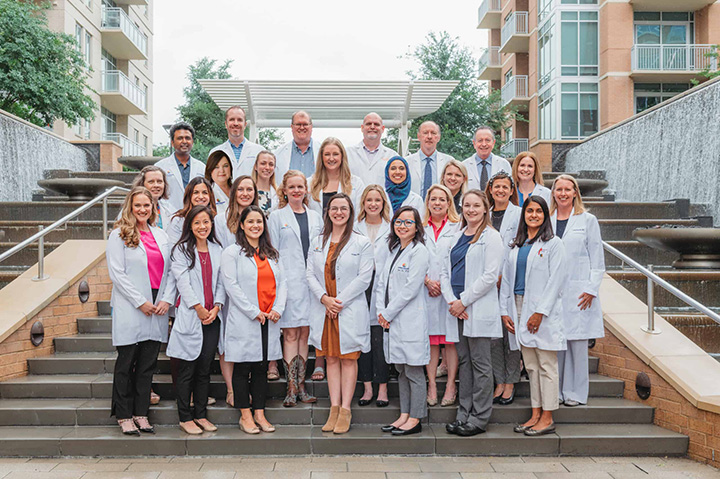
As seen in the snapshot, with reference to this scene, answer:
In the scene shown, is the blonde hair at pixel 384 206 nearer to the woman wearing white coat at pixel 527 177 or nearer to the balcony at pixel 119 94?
the woman wearing white coat at pixel 527 177

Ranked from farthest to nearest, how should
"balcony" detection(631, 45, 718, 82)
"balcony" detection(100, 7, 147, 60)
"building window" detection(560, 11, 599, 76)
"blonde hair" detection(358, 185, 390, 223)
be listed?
"balcony" detection(100, 7, 147, 60) → "building window" detection(560, 11, 599, 76) → "balcony" detection(631, 45, 718, 82) → "blonde hair" detection(358, 185, 390, 223)

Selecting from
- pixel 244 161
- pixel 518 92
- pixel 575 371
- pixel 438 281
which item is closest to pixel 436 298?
pixel 438 281

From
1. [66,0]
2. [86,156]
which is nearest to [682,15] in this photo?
[86,156]

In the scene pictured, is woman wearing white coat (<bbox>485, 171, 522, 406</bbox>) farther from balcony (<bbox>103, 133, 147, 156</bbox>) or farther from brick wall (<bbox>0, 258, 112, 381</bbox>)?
balcony (<bbox>103, 133, 147, 156</bbox>)

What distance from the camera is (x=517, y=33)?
33031 millimetres

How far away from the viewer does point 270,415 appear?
Answer: 17.9 feet

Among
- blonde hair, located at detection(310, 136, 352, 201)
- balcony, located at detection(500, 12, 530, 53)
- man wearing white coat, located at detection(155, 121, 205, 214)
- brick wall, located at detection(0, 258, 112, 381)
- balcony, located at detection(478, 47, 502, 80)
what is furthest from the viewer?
balcony, located at detection(478, 47, 502, 80)

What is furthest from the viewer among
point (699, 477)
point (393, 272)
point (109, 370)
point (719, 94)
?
point (719, 94)

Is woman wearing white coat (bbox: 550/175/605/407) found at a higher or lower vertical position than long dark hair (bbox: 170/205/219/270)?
Result: lower

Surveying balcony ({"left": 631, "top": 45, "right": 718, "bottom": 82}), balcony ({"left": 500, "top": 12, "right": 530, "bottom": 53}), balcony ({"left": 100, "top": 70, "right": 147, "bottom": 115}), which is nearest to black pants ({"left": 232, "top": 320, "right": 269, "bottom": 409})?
balcony ({"left": 631, "top": 45, "right": 718, "bottom": 82})

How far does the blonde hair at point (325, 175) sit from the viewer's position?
6.11m

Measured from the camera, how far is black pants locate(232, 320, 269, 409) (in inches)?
205

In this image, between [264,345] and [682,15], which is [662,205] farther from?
[682,15]

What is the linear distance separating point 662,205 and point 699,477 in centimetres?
763
